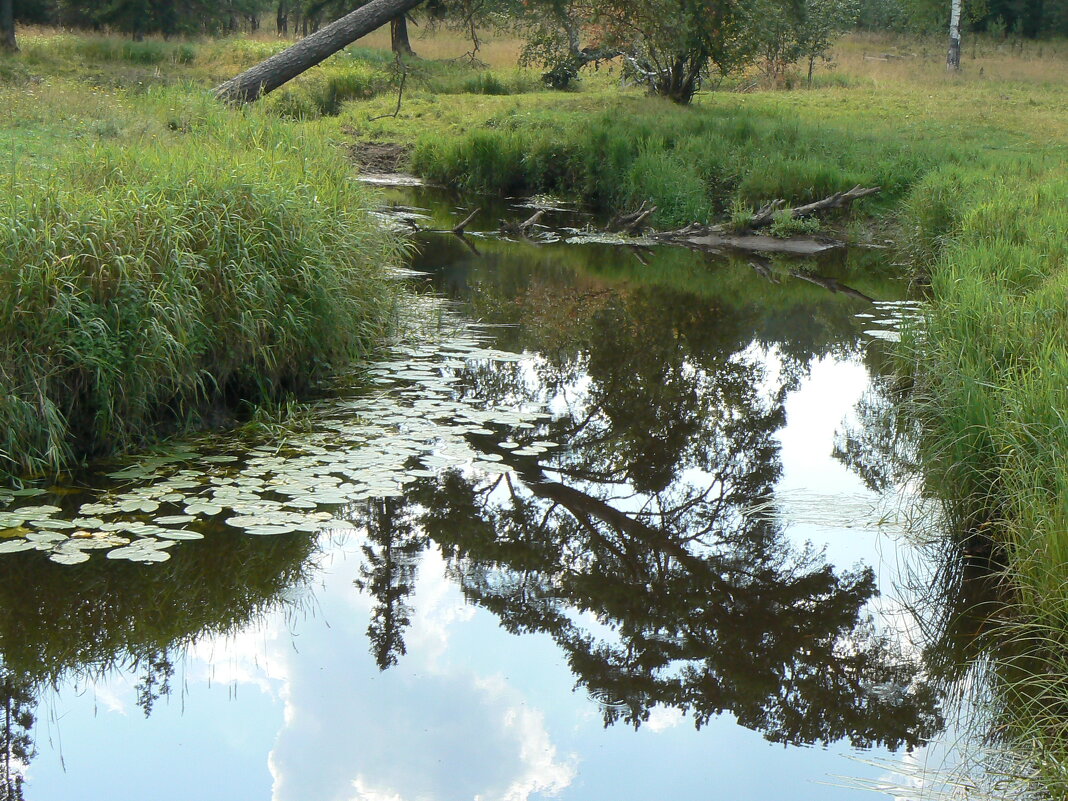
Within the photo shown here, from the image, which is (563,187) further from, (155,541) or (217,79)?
(155,541)

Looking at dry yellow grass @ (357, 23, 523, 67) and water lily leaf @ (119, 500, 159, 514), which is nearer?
water lily leaf @ (119, 500, 159, 514)

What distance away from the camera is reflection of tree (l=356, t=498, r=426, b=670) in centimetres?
439

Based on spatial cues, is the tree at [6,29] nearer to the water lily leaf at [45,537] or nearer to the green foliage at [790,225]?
the green foliage at [790,225]

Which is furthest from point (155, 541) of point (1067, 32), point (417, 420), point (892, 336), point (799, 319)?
point (1067, 32)

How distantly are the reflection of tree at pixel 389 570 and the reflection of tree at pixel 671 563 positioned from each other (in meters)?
0.15

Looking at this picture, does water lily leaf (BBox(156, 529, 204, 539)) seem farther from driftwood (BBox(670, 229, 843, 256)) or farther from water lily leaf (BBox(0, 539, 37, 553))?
driftwood (BBox(670, 229, 843, 256))

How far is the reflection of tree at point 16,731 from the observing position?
3361 millimetres

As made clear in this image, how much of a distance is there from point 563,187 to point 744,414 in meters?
10.5

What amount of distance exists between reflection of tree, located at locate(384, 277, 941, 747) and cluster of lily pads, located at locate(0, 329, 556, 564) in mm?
215

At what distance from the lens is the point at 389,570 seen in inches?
193

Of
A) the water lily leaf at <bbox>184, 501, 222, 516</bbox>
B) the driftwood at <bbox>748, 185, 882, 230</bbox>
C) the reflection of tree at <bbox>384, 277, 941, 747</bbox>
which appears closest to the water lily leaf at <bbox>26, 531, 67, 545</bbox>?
the water lily leaf at <bbox>184, 501, 222, 516</bbox>

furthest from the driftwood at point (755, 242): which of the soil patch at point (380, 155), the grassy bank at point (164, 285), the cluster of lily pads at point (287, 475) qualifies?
the cluster of lily pads at point (287, 475)

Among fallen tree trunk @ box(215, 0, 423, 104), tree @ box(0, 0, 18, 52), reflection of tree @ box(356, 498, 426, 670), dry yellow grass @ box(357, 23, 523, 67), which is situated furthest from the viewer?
dry yellow grass @ box(357, 23, 523, 67)

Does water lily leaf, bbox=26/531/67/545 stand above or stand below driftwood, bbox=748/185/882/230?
below
